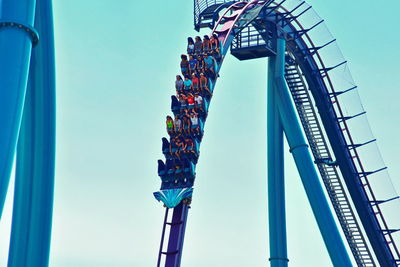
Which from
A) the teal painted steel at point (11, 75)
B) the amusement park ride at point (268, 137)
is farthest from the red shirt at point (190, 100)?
the teal painted steel at point (11, 75)

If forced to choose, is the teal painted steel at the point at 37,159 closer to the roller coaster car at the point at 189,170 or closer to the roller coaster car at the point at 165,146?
the roller coaster car at the point at 189,170

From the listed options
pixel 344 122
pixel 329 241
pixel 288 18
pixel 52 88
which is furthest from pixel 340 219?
pixel 52 88

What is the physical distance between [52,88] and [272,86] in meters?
10.2

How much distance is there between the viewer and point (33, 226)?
8664mm

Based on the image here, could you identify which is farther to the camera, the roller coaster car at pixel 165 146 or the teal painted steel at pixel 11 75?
the roller coaster car at pixel 165 146

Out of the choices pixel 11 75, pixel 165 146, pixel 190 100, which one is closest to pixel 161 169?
pixel 165 146

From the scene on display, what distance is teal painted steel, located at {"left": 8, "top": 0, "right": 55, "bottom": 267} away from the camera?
866cm

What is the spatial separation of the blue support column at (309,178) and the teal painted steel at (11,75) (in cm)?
1021

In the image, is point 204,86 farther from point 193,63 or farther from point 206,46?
point 206,46

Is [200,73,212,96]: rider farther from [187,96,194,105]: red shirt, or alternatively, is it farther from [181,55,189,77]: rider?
[181,55,189,77]: rider

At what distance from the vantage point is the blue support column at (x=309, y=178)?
15.9 metres

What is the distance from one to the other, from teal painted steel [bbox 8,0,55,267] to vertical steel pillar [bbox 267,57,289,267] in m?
9.04

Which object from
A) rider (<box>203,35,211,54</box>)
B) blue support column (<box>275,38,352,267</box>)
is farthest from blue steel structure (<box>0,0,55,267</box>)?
blue support column (<box>275,38,352,267</box>)

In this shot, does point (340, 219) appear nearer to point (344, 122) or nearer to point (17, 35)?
point (344, 122)
